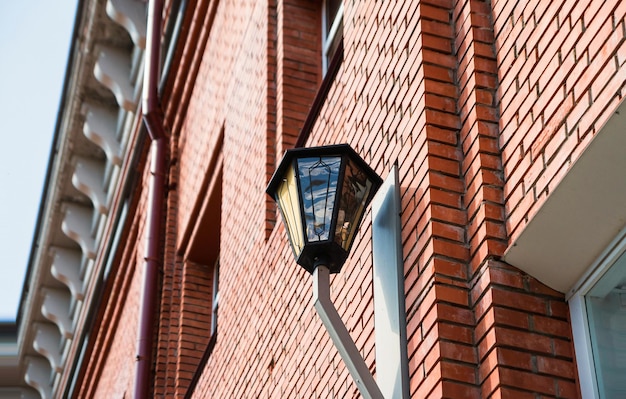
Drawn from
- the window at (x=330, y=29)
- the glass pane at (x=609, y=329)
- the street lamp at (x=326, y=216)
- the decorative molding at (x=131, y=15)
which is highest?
A: the decorative molding at (x=131, y=15)

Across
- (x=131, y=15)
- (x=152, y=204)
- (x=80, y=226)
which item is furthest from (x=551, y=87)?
(x=80, y=226)

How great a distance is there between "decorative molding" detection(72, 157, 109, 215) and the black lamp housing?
474 inches

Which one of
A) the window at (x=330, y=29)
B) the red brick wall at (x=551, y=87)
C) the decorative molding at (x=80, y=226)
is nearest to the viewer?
the red brick wall at (x=551, y=87)

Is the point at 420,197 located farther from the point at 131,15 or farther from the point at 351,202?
the point at 131,15

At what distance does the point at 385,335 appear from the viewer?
4621 mm

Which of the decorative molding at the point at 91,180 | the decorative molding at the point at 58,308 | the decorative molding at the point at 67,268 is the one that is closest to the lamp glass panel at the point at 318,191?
the decorative molding at the point at 91,180

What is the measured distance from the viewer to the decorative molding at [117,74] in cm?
1455

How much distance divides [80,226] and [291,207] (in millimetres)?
13394

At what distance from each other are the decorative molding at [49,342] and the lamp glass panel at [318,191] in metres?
15.6

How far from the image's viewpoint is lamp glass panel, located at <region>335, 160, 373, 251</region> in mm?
4395

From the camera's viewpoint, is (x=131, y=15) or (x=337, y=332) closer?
(x=337, y=332)

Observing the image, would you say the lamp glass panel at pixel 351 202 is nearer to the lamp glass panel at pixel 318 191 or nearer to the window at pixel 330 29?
the lamp glass panel at pixel 318 191

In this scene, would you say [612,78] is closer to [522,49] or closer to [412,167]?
[522,49]

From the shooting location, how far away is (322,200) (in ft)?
14.4
